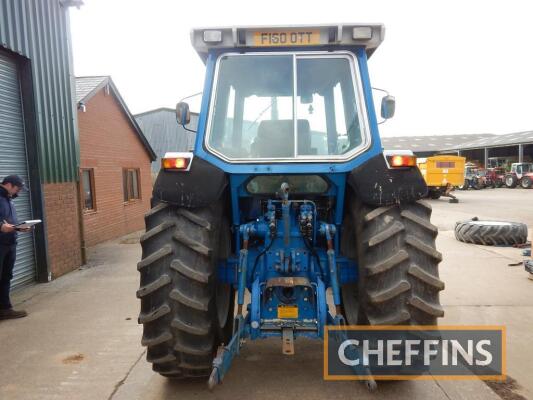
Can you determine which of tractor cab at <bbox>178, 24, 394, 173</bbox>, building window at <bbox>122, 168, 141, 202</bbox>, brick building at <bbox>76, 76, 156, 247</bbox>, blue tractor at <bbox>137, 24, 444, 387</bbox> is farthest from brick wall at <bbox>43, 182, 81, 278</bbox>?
building window at <bbox>122, 168, 141, 202</bbox>

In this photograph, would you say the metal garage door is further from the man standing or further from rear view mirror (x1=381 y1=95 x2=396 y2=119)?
rear view mirror (x1=381 y1=95 x2=396 y2=119)

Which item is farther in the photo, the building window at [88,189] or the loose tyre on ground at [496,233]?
the building window at [88,189]

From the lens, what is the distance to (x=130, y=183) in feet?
42.8

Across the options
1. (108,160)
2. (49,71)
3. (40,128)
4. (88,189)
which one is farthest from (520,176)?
(40,128)

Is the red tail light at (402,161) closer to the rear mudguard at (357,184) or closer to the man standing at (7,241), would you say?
the rear mudguard at (357,184)

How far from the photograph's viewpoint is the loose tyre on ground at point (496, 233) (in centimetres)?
876

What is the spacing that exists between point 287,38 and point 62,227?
5.49 metres

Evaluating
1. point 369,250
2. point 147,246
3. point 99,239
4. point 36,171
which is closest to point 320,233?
point 369,250

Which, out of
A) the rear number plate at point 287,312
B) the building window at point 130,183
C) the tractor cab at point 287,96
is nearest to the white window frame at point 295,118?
the tractor cab at point 287,96

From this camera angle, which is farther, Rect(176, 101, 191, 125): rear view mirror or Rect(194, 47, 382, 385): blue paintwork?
Rect(176, 101, 191, 125): rear view mirror

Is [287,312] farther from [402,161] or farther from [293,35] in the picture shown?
[293,35]

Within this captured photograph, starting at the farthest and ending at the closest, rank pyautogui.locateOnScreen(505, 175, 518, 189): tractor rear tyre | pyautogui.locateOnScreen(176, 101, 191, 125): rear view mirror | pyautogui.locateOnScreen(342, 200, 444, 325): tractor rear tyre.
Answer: pyautogui.locateOnScreen(505, 175, 518, 189): tractor rear tyre < pyautogui.locateOnScreen(176, 101, 191, 125): rear view mirror < pyautogui.locateOnScreen(342, 200, 444, 325): tractor rear tyre

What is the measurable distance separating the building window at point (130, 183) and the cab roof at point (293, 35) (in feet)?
32.3

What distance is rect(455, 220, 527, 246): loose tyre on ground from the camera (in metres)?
8.76
